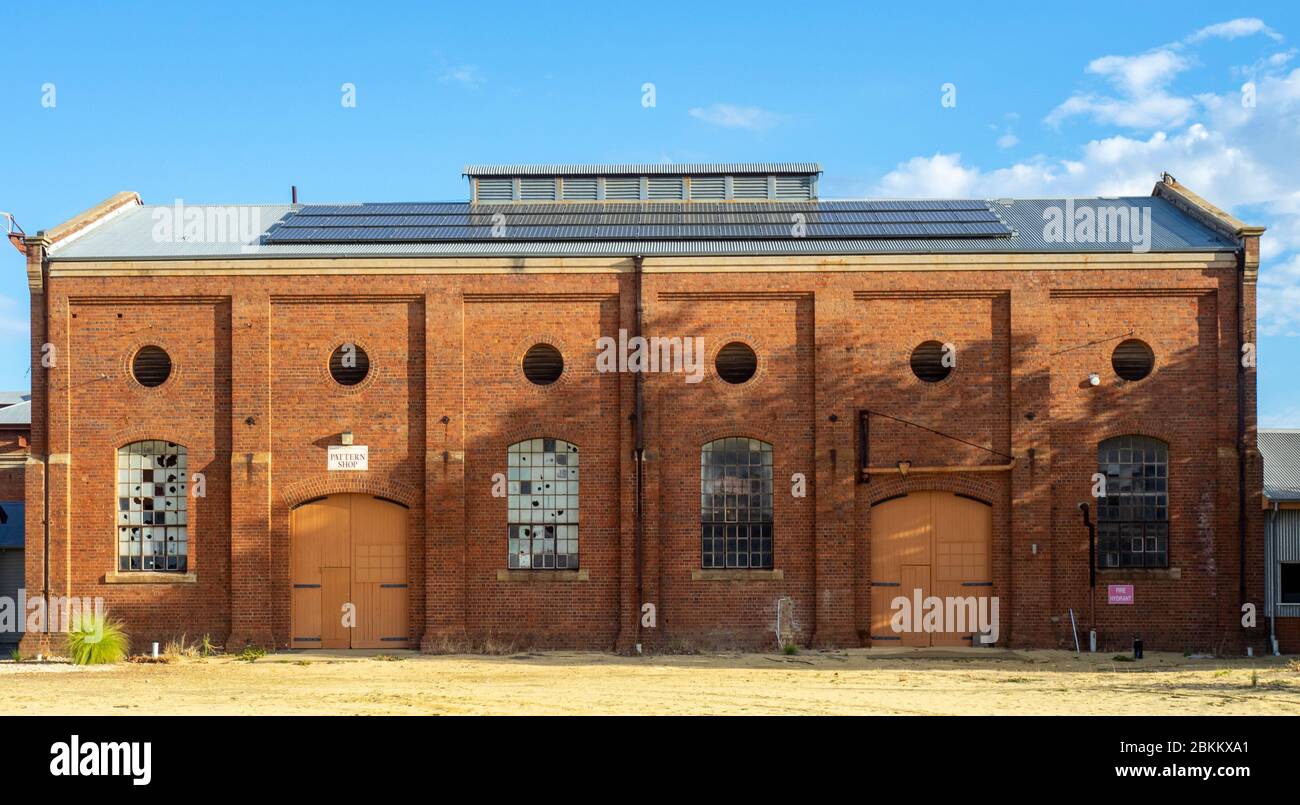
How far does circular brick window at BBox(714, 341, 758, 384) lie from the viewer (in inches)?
979

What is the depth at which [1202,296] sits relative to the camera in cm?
2459

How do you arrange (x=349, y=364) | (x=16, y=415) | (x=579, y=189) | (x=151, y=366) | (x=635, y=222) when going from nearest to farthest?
(x=349, y=364) < (x=151, y=366) < (x=635, y=222) < (x=579, y=189) < (x=16, y=415)

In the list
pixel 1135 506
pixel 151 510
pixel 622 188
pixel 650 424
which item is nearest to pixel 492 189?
pixel 622 188

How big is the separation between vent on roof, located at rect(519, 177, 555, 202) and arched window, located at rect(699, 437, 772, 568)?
8696 millimetres

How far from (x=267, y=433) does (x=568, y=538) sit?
21.3 ft

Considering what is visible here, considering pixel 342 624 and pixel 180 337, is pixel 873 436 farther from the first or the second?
pixel 180 337

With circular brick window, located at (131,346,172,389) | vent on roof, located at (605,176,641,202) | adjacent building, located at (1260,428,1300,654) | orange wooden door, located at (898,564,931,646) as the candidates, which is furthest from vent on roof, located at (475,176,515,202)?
adjacent building, located at (1260,428,1300,654)

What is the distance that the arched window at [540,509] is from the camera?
24.7m

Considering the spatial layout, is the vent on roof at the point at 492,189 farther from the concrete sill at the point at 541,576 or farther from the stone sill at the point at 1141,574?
the stone sill at the point at 1141,574

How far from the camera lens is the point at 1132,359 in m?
24.7

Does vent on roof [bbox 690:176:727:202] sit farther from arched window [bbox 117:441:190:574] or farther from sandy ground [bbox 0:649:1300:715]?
arched window [bbox 117:441:190:574]

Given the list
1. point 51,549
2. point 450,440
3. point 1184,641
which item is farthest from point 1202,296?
point 51,549

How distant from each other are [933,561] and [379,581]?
11.3 meters

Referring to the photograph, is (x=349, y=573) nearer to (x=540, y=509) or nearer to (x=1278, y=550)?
(x=540, y=509)
